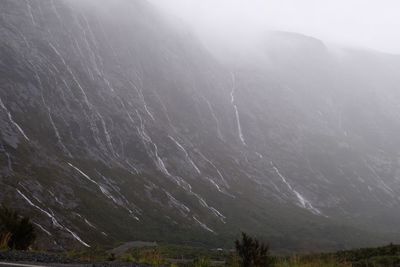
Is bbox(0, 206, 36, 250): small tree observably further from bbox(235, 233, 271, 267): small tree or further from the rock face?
the rock face

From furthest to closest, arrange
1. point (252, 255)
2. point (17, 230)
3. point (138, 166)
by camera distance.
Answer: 1. point (138, 166)
2. point (17, 230)
3. point (252, 255)

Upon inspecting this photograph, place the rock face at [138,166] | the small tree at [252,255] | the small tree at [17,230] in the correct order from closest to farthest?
1. the small tree at [252,255]
2. the small tree at [17,230]
3. the rock face at [138,166]

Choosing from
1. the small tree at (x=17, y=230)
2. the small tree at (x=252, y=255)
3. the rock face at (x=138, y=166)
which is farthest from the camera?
the rock face at (x=138, y=166)

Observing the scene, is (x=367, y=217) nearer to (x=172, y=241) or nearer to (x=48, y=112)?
(x=172, y=241)

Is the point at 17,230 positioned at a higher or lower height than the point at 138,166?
lower

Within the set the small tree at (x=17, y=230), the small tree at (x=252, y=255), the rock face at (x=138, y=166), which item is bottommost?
the small tree at (x=252, y=255)

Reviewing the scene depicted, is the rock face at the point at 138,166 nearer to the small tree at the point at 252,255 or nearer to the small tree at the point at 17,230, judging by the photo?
the small tree at the point at 17,230

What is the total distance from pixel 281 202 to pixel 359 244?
4325cm

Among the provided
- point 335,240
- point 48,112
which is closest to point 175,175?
point 48,112

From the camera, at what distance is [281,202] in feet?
523

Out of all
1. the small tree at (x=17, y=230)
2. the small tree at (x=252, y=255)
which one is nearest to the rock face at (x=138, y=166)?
the small tree at (x=17, y=230)

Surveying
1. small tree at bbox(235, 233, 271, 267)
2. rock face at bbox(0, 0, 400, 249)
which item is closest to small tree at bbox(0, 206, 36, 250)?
small tree at bbox(235, 233, 271, 267)

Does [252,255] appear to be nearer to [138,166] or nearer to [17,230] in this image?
[17,230]

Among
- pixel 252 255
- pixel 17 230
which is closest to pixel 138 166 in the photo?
pixel 17 230
